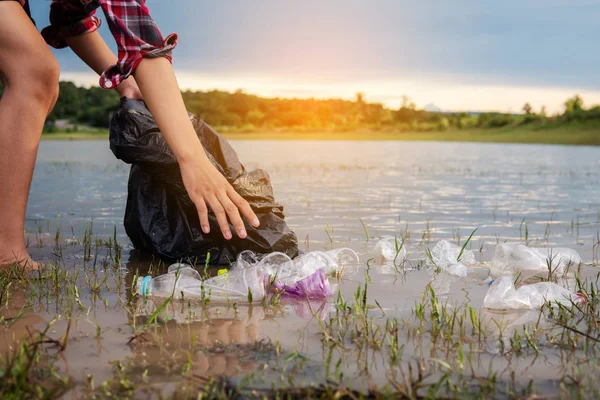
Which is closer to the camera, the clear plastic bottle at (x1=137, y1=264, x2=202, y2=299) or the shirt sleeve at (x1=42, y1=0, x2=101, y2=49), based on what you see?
the clear plastic bottle at (x1=137, y1=264, x2=202, y2=299)

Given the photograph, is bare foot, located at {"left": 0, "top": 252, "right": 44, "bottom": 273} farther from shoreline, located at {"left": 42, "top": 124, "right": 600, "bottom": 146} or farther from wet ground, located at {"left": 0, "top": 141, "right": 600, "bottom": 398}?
shoreline, located at {"left": 42, "top": 124, "right": 600, "bottom": 146}

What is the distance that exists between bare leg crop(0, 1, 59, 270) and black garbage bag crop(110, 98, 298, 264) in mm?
574

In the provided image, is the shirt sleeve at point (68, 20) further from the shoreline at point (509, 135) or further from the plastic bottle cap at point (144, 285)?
the shoreline at point (509, 135)

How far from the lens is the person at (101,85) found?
2.96m

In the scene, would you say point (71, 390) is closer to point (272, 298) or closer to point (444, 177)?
point (272, 298)

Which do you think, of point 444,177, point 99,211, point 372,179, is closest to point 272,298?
point 99,211

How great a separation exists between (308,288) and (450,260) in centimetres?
132

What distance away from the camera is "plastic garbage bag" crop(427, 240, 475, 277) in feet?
13.1

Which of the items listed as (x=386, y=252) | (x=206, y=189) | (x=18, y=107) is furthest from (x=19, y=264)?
(x=386, y=252)

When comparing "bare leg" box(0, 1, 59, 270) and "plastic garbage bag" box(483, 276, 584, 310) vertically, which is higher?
"bare leg" box(0, 1, 59, 270)

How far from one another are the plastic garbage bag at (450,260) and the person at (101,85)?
4.44 ft

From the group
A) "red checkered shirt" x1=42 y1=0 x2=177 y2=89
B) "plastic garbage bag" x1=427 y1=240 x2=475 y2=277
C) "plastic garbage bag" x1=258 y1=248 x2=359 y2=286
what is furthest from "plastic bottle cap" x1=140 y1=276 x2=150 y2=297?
"plastic garbage bag" x1=427 y1=240 x2=475 y2=277

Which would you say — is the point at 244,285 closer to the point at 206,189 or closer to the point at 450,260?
the point at 206,189

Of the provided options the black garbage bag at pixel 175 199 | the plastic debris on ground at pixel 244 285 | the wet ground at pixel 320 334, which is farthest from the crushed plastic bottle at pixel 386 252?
the plastic debris on ground at pixel 244 285
